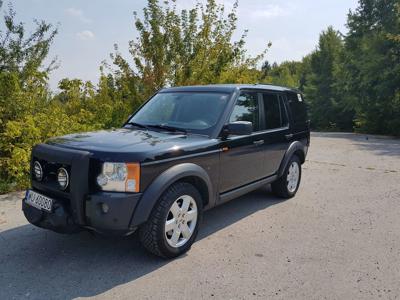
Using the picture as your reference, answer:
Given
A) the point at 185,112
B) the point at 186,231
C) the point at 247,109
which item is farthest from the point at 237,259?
the point at 247,109

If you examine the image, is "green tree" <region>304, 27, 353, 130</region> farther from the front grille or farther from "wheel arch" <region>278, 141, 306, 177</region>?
the front grille

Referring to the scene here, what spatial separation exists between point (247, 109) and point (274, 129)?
0.73 meters

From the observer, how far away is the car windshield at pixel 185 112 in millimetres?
4355

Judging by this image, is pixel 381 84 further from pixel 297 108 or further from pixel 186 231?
pixel 186 231

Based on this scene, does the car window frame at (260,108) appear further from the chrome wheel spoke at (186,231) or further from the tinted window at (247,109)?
the chrome wheel spoke at (186,231)

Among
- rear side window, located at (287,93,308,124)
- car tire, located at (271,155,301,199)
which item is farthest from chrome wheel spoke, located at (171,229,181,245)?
rear side window, located at (287,93,308,124)

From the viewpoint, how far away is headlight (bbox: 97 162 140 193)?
326 centimetres

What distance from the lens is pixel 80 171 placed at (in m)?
3.28

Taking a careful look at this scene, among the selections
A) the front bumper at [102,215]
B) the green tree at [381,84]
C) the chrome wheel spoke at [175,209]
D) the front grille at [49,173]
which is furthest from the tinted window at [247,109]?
the green tree at [381,84]

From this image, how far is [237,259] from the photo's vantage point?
12.3 ft

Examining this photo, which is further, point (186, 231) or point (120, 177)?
point (186, 231)

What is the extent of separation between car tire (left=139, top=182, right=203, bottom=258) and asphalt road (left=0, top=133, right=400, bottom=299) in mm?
159

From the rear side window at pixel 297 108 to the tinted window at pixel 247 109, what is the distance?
1.18 m

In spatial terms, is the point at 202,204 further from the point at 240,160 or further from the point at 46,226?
the point at 46,226
